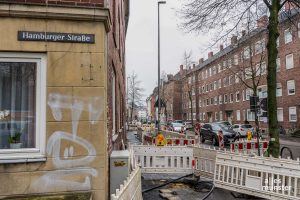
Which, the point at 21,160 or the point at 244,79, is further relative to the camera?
the point at 244,79

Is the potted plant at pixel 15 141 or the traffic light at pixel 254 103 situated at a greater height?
the traffic light at pixel 254 103

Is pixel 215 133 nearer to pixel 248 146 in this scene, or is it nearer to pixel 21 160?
A: pixel 248 146

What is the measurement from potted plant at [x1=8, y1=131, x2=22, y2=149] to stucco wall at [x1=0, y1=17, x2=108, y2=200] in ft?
1.17

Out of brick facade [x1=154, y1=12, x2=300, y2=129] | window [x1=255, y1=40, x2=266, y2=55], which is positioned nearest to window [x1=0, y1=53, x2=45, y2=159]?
brick facade [x1=154, y1=12, x2=300, y2=129]

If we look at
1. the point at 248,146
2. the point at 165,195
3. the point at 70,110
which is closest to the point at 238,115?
the point at 248,146

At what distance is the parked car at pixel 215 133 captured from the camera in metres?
25.3

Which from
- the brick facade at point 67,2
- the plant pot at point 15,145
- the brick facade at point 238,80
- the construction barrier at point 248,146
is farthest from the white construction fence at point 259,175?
the brick facade at point 238,80

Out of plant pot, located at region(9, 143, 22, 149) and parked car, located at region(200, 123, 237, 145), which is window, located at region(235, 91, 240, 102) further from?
plant pot, located at region(9, 143, 22, 149)

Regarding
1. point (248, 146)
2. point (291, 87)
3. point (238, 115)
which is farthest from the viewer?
point (238, 115)

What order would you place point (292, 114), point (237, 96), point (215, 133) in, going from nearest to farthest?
point (215, 133) → point (292, 114) → point (237, 96)

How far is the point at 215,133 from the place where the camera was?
84.3 ft

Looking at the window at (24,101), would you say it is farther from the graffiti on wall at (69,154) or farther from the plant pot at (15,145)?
the graffiti on wall at (69,154)

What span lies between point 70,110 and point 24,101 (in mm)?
760

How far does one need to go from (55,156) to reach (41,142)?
1.02ft
